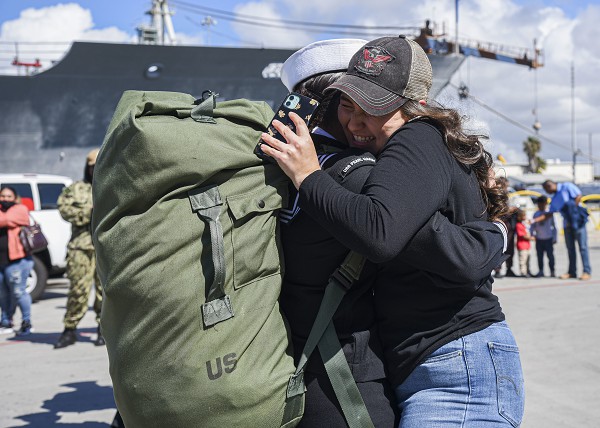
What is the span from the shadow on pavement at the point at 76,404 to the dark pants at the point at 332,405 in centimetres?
342

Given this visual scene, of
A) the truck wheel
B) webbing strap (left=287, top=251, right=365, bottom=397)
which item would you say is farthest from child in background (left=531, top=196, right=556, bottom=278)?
webbing strap (left=287, top=251, right=365, bottom=397)

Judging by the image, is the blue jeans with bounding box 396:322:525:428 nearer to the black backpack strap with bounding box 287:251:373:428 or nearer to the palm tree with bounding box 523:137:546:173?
the black backpack strap with bounding box 287:251:373:428

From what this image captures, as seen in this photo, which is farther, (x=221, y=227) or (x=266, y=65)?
(x=266, y=65)

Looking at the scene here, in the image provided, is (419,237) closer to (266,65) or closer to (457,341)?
(457,341)

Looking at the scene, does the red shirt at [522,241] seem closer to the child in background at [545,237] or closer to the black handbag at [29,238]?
the child in background at [545,237]

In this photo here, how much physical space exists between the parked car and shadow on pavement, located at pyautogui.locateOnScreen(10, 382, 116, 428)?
5.45 m

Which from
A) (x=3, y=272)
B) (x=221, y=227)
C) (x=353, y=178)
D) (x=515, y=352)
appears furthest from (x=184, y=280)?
(x=3, y=272)

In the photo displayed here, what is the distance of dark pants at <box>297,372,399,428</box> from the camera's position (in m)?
1.69

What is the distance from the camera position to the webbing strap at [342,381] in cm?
167

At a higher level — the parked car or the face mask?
the face mask

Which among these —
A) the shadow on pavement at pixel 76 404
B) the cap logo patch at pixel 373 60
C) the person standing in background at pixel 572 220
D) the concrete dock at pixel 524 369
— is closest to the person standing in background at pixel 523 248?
the person standing in background at pixel 572 220

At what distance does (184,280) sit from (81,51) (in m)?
20.4

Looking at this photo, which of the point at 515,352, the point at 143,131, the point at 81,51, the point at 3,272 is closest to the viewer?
the point at 143,131

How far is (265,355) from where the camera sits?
1.61 meters
